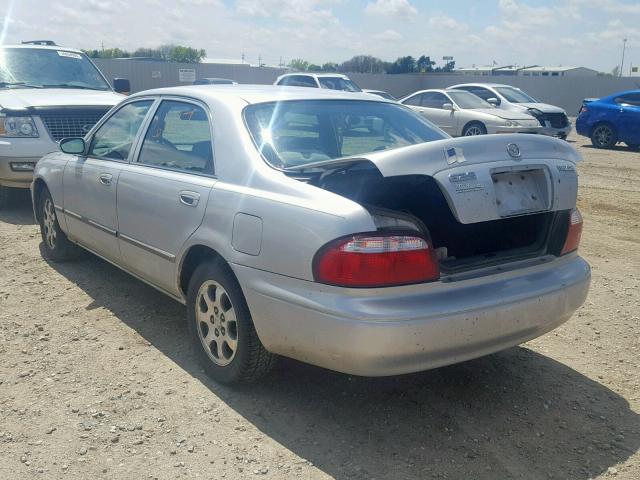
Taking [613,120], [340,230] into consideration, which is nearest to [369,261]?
[340,230]

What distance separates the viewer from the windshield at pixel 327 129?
12.1 feet

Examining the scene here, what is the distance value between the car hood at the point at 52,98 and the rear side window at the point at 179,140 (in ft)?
13.8

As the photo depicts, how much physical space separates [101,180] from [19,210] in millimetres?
4353

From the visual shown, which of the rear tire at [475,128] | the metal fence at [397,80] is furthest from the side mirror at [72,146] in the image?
the metal fence at [397,80]

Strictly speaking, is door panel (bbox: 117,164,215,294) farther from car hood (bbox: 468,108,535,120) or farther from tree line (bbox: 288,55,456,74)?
tree line (bbox: 288,55,456,74)

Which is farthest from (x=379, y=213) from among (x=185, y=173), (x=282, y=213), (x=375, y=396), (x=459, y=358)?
(x=185, y=173)

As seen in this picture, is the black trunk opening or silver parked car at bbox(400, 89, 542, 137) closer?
the black trunk opening

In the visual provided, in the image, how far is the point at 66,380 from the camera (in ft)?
12.4

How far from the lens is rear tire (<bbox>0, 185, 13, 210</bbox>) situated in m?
8.40

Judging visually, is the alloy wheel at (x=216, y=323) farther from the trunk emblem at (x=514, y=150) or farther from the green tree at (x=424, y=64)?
the green tree at (x=424, y=64)

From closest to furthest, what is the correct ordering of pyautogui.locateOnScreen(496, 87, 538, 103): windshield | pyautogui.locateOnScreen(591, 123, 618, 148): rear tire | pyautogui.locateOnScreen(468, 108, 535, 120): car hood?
pyautogui.locateOnScreen(468, 108, 535, 120): car hood, pyautogui.locateOnScreen(591, 123, 618, 148): rear tire, pyautogui.locateOnScreen(496, 87, 538, 103): windshield

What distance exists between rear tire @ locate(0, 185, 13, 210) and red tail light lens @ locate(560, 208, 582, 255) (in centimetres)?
714

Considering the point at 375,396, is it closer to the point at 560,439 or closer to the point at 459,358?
the point at 459,358

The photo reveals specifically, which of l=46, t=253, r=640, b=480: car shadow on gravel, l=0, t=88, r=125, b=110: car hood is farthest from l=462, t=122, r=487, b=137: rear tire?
l=46, t=253, r=640, b=480: car shadow on gravel
